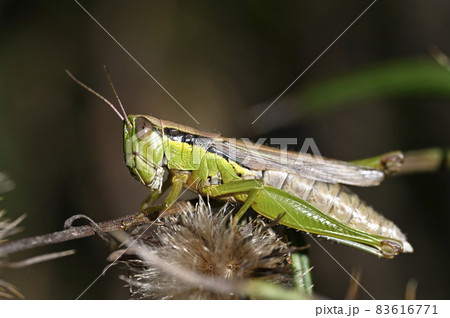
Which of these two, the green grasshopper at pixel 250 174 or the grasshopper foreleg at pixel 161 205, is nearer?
the grasshopper foreleg at pixel 161 205

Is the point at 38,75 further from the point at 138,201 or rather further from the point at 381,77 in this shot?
the point at 381,77

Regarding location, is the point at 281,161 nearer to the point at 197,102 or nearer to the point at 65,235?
the point at 65,235

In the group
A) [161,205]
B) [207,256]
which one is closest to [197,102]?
[161,205]

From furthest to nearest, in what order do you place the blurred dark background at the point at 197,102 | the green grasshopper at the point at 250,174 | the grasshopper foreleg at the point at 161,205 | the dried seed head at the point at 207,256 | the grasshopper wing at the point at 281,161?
the blurred dark background at the point at 197,102, the grasshopper wing at the point at 281,161, the green grasshopper at the point at 250,174, the grasshopper foreleg at the point at 161,205, the dried seed head at the point at 207,256

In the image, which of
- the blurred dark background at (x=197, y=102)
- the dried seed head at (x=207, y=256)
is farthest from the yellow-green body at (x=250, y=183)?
the blurred dark background at (x=197, y=102)

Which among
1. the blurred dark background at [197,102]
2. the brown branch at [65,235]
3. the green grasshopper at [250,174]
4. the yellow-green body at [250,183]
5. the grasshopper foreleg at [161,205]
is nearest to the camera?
the brown branch at [65,235]

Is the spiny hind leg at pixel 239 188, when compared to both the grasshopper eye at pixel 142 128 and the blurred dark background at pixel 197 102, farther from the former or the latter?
the blurred dark background at pixel 197 102

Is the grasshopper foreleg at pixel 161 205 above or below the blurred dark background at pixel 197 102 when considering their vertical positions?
below
